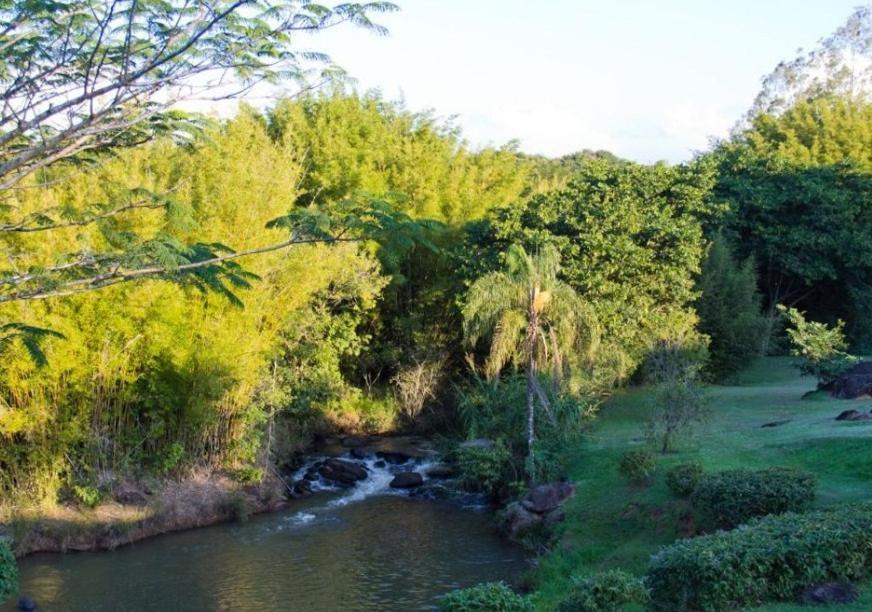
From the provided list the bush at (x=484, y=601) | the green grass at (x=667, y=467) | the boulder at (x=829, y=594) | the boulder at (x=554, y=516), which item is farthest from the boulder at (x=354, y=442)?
the boulder at (x=829, y=594)

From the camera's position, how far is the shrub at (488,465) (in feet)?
55.5

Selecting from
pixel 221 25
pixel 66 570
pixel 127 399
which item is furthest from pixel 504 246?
Answer: pixel 221 25

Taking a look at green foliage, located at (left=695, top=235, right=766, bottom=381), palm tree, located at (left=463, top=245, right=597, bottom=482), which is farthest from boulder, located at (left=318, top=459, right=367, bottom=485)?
green foliage, located at (left=695, top=235, right=766, bottom=381)

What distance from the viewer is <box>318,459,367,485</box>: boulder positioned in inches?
761

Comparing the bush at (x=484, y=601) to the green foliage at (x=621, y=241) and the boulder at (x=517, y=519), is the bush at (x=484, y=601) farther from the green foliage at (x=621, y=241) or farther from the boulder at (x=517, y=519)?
the green foliage at (x=621, y=241)

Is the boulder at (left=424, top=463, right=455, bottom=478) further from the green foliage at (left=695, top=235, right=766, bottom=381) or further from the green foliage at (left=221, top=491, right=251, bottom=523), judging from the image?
the green foliage at (left=695, top=235, right=766, bottom=381)

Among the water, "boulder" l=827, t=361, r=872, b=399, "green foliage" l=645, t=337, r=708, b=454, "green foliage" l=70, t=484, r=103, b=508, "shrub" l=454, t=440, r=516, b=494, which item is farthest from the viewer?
"boulder" l=827, t=361, r=872, b=399

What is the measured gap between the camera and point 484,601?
7930 mm

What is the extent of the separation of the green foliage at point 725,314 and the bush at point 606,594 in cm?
1663

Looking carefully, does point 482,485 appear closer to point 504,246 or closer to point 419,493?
point 419,493

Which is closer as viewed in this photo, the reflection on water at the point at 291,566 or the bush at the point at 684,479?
the bush at the point at 684,479

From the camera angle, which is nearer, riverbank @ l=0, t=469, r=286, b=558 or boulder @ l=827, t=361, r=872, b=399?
riverbank @ l=0, t=469, r=286, b=558

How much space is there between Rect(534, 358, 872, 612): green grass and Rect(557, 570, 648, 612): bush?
1.14m

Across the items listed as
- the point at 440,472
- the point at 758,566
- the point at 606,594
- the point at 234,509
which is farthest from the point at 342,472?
Answer: the point at 758,566
